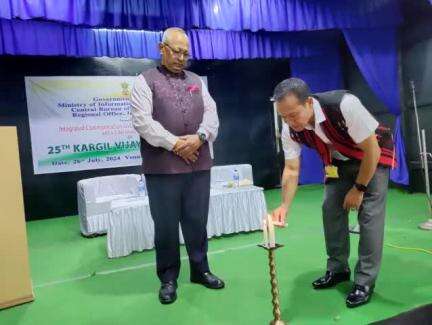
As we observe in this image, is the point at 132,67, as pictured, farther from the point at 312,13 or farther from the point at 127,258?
the point at 127,258

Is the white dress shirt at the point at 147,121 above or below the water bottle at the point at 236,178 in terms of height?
above

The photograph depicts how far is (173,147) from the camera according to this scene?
1.86 m

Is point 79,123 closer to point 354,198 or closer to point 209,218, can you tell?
point 209,218

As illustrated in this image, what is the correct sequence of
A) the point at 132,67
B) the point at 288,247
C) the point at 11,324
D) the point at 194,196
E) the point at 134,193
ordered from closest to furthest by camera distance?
the point at 11,324
the point at 194,196
the point at 288,247
the point at 134,193
the point at 132,67

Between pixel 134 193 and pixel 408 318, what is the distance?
3116 mm

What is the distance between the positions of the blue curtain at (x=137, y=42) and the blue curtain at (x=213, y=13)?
752 mm

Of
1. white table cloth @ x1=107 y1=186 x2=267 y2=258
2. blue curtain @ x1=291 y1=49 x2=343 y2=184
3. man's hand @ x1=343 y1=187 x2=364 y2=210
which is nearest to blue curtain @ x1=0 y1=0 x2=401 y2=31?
blue curtain @ x1=291 y1=49 x2=343 y2=184

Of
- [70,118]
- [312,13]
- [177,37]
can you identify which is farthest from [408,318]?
[70,118]

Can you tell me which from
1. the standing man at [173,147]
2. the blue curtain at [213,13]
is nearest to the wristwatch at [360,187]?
the standing man at [173,147]

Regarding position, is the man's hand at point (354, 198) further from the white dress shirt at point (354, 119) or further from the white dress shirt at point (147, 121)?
the white dress shirt at point (147, 121)

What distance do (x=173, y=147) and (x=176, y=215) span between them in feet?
1.21

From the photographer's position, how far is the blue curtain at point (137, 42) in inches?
159

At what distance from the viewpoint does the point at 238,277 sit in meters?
2.29

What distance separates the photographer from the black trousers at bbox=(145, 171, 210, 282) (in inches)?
76.0
